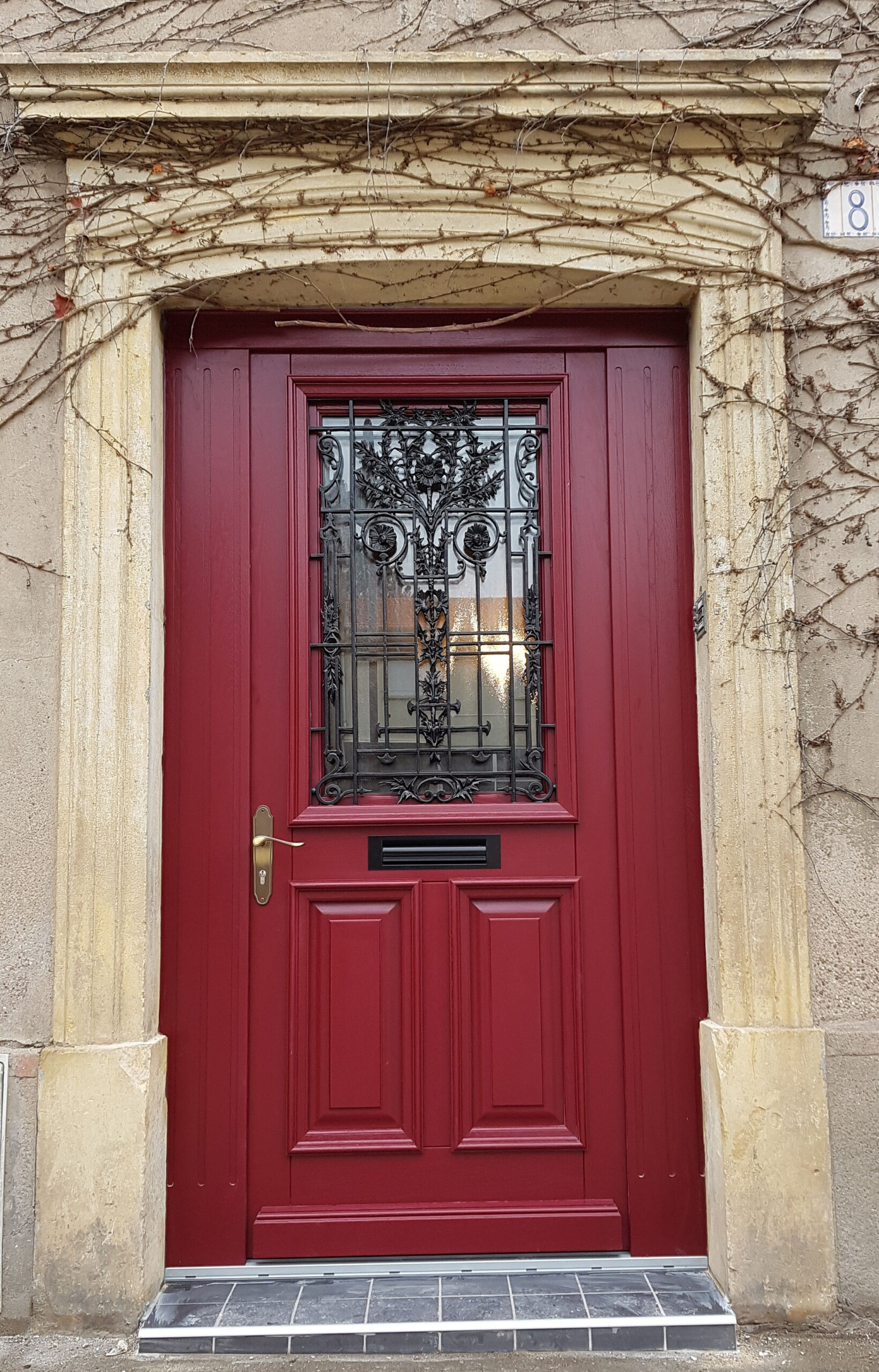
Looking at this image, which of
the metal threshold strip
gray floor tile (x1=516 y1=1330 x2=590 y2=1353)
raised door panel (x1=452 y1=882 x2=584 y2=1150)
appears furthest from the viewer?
raised door panel (x1=452 y1=882 x2=584 y2=1150)

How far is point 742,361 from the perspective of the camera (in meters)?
3.01

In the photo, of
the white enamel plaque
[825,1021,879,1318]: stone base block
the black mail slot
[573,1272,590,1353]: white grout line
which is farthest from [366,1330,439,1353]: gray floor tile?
the white enamel plaque

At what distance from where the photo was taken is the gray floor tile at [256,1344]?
2.69 metres

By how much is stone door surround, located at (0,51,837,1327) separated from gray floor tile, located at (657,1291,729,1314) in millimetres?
57

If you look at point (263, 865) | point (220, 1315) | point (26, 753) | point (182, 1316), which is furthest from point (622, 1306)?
point (26, 753)

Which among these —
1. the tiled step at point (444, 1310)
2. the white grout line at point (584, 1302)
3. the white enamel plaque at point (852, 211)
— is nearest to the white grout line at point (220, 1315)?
the tiled step at point (444, 1310)

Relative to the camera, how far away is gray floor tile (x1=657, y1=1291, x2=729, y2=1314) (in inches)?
109

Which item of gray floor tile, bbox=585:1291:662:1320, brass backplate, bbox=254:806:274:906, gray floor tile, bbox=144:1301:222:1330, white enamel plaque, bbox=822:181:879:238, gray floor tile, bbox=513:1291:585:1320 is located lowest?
gray floor tile, bbox=144:1301:222:1330

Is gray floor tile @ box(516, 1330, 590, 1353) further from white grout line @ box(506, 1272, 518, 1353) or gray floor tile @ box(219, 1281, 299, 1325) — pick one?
gray floor tile @ box(219, 1281, 299, 1325)

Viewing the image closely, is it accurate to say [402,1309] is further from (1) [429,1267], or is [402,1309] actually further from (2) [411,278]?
(2) [411,278]

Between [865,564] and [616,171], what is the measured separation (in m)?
1.37

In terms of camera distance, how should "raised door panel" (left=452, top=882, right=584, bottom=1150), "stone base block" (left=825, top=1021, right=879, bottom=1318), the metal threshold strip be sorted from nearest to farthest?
"stone base block" (left=825, top=1021, right=879, bottom=1318) → the metal threshold strip → "raised door panel" (left=452, top=882, right=584, bottom=1150)

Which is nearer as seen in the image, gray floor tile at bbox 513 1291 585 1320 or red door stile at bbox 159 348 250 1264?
gray floor tile at bbox 513 1291 585 1320

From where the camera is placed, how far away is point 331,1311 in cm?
278
